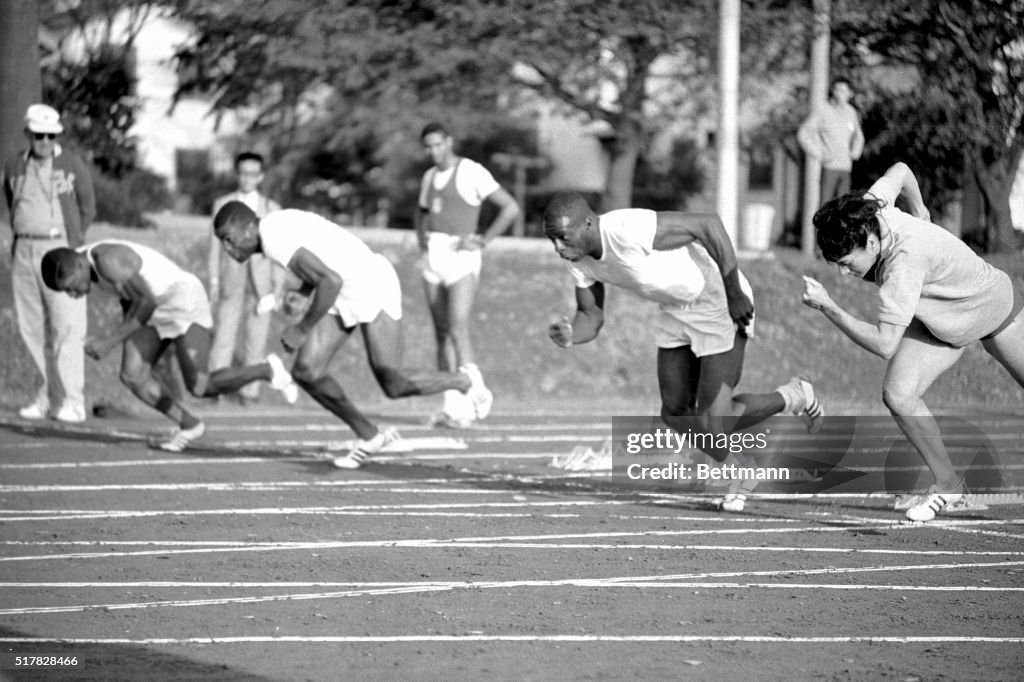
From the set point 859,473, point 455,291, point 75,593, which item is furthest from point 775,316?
point 75,593

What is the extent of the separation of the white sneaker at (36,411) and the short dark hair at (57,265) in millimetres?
2619

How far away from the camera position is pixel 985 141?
58.6ft

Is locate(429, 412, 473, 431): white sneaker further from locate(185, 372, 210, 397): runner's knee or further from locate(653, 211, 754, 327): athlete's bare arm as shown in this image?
locate(653, 211, 754, 327): athlete's bare arm

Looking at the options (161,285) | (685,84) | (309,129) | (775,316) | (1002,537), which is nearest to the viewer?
(1002,537)

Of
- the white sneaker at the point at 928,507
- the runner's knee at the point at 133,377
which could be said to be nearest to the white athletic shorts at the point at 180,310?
the runner's knee at the point at 133,377

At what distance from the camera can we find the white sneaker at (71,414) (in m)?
13.7

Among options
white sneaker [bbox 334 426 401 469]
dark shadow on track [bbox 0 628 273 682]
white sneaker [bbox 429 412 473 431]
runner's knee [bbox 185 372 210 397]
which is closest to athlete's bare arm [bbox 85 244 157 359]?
runner's knee [bbox 185 372 210 397]

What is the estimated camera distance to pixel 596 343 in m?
16.9

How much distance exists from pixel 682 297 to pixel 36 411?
6.99 meters

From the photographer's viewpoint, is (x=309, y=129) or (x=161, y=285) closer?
(x=161, y=285)

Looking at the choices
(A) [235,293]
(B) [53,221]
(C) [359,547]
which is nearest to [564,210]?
(C) [359,547]

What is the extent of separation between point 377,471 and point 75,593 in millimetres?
4004

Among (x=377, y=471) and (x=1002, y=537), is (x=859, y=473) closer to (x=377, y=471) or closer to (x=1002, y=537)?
(x=1002, y=537)

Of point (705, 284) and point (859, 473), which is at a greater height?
point (705, 284)
